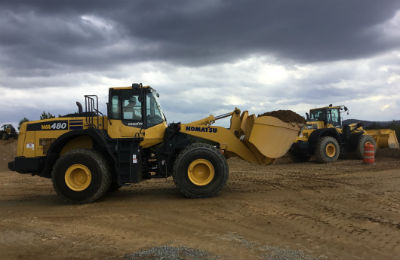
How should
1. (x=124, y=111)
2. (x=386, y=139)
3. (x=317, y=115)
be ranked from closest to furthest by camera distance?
1. (x=124, y=111)
2. (x=317, y=115)
3. (x=386, y=139)

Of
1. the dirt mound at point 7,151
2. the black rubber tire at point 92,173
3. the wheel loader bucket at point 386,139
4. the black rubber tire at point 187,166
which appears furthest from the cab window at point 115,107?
the dirt mound at point 7,151

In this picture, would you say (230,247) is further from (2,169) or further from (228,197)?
(2,169)

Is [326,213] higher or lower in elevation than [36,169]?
lower

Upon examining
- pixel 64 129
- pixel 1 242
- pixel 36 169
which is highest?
pixel 64 129

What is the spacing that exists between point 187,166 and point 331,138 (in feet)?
36.1

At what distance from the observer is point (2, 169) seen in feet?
67.9

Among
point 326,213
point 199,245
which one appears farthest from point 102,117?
point 326,213

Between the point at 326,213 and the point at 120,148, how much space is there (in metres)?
4.73

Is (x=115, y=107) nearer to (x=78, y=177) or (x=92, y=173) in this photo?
(x=92, y=173)

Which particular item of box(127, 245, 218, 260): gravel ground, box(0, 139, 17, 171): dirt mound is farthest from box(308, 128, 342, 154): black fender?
box(0, 139, 17, 171): dirt mound

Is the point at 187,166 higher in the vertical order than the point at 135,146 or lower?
lower

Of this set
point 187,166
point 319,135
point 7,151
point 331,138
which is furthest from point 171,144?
point 7,151

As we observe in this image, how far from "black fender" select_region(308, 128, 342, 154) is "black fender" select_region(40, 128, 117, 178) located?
37.4ft

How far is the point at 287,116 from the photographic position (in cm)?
884
